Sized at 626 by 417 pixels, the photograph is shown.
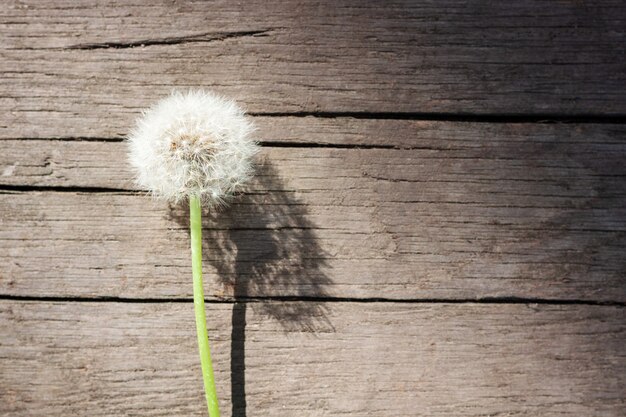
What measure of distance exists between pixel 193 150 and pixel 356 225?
0.55 meters

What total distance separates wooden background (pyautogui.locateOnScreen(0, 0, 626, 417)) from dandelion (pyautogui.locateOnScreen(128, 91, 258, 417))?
123 millimetres

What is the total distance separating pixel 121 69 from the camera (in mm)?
1839

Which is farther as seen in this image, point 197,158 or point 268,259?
point 268,259

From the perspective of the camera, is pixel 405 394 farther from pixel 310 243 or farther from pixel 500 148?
pixel 500 148

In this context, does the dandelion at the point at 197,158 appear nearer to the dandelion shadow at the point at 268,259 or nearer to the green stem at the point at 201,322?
the green stem at the point at 201,322

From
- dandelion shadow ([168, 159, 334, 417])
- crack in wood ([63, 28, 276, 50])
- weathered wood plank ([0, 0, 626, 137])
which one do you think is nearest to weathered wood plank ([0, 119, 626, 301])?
dandelion shadow ([168, 159, 334, 417])

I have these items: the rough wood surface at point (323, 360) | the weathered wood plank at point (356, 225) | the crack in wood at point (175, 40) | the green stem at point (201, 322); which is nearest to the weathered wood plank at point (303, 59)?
the crack in wood at point (175, 40)

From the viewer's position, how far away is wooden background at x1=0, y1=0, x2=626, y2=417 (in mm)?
1732

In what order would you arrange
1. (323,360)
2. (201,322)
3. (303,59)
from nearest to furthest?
1. (201,322)
2. (323,360)
3. (303,59)

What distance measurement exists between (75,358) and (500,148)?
4.88ft

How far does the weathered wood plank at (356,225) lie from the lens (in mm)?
1765

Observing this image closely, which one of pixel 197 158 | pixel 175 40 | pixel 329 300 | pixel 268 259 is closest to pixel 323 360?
pixel 329 300

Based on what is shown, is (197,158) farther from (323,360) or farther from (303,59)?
(323,360)

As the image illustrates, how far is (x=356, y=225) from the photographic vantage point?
1786 millimetres
